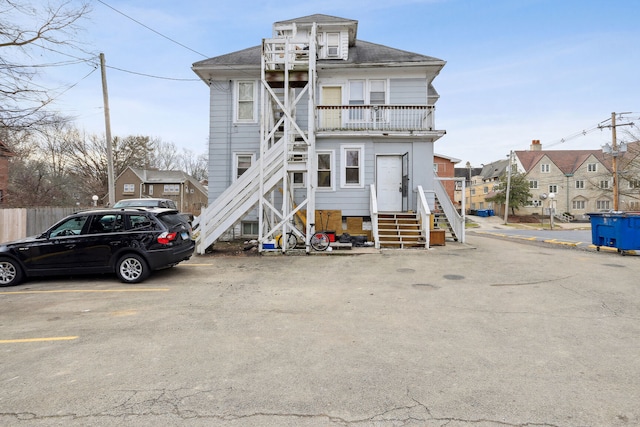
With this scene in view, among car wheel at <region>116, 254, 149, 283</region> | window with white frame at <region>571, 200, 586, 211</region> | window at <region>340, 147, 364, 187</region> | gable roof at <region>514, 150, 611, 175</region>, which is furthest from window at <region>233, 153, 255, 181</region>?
window with white frame at <region>571, 200, 586, 211</region>

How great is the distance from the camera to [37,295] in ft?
21.4

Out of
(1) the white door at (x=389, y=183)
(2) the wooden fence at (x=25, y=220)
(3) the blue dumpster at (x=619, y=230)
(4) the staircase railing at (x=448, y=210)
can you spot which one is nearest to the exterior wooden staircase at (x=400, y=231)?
(1) the white door at (x=389, y=183)

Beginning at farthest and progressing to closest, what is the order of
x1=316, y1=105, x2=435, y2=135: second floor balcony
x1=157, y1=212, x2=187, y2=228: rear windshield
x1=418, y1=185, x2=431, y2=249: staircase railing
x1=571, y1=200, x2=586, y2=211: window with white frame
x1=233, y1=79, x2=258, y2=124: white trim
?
x1=571, y1=200, x2=586, y2=211: window with white frame, x1=233, y1=79, x2=258, y2=124: white trim, x1=316, y1=105, x2=435, y2=135: second floor balcony, x1=418, y1=185, x2=431, y2=249: staircase railing, x1=157, y1=212, x2=187, y2=228: rear windshield

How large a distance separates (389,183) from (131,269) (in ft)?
33.6

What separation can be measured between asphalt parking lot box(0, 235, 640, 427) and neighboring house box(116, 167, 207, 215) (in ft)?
143

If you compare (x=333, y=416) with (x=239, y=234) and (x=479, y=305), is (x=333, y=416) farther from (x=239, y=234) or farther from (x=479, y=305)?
(x=239, y=234)

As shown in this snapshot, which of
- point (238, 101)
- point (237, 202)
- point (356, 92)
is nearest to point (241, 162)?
point (238, 101)

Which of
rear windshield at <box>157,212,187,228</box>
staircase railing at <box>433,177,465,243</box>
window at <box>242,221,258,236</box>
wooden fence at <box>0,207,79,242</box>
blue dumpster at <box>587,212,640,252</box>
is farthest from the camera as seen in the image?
window at <box>242,221,258,236</box>

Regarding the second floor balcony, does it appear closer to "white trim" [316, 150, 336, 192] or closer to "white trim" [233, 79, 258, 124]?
"white trim" [316, 150, 336, 192]

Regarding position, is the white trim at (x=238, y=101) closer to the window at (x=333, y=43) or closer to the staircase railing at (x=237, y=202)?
the staircase railing at (x=237, y=202)

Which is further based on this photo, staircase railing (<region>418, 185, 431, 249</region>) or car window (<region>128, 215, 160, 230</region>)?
staircase railing (<region>418, 185, 431, 249</region>)

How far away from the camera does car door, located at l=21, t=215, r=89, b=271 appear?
285 inches

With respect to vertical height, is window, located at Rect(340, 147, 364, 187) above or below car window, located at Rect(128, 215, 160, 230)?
above

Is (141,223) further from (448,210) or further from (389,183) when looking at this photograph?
(448,210)
